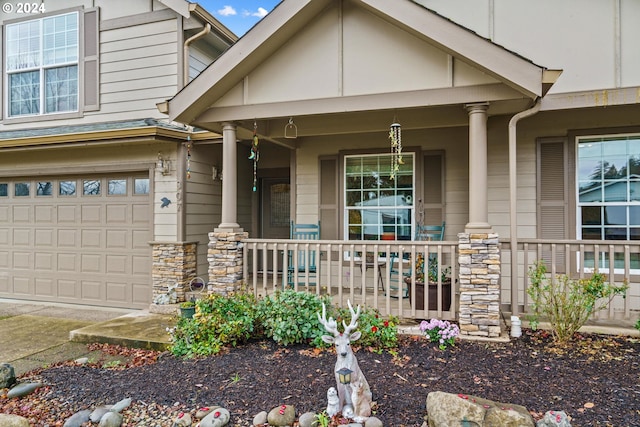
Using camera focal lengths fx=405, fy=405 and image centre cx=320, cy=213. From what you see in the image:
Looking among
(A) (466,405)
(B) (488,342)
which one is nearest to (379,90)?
(B) (488,342)

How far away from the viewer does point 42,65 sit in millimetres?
7289

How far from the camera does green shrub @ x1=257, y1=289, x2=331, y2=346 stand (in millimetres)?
4109

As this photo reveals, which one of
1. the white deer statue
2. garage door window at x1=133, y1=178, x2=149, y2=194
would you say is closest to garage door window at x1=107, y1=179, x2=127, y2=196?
garage door window at x1=133, y1=178, x2=149, y2=194

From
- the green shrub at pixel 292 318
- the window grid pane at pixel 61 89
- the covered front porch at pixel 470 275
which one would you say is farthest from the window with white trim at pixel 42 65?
the green shrub at pixel 292 318

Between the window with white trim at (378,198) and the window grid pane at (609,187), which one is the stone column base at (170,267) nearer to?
the window with white trim at (378,198)

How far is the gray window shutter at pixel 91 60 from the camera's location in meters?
6.92

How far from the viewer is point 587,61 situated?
4.83m

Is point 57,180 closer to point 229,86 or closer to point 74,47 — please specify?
point 74,47

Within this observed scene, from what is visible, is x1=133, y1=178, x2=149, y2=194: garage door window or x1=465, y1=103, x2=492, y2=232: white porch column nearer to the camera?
x1=465, y1=103, x2=492, y2=232: white porch column

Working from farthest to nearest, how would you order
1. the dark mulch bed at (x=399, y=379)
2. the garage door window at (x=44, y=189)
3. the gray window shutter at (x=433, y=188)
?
the garage door window at (x=44, y=189) → the gray window shutter at (x=433, y=188) → the dark mulch bed at (x=399, y=379)

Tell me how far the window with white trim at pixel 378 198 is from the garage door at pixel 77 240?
3327mm

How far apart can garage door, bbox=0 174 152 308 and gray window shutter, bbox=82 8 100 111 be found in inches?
53.4

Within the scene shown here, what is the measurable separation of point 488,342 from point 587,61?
3522mm

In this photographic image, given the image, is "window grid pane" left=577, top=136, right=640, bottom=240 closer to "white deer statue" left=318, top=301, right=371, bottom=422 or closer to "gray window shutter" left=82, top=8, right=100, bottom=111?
"white deer statue" left=318, top=301, right=371, bottom=422
